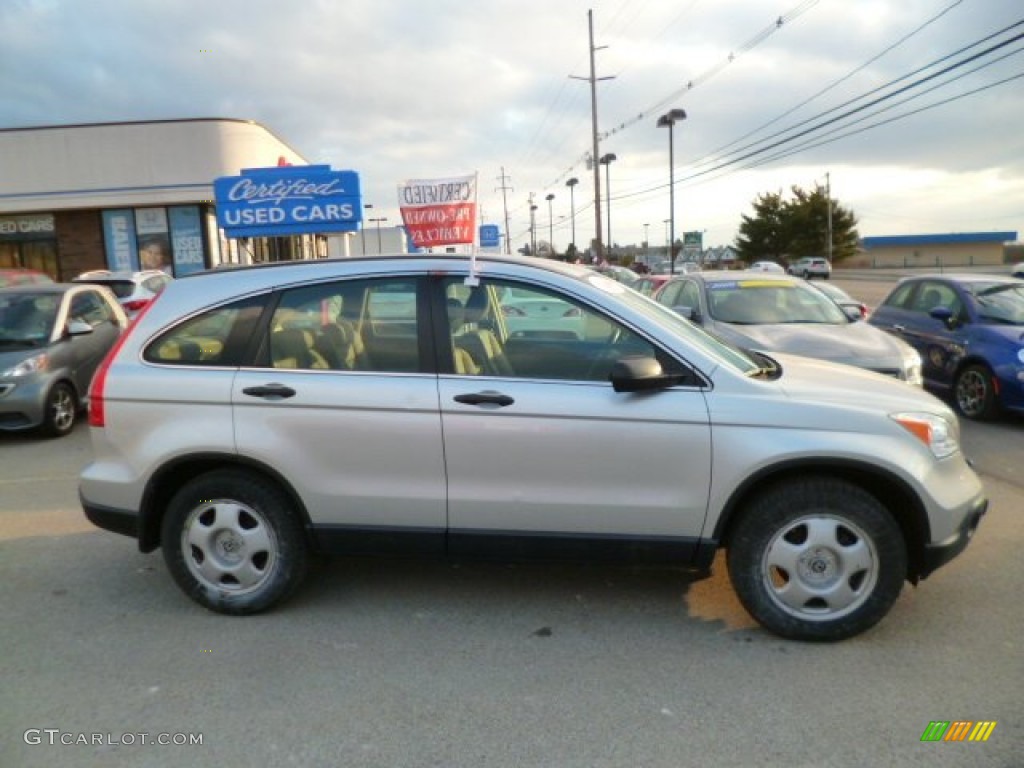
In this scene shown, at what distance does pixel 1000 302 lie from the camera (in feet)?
26.9

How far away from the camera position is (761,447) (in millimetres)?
3223

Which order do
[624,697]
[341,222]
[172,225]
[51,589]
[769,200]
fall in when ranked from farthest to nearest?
1. [769,200]
2. [172,225]
3. [341,222]
4. [51,589]
5. [624,697]

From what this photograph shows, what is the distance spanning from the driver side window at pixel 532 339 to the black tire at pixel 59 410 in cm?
621

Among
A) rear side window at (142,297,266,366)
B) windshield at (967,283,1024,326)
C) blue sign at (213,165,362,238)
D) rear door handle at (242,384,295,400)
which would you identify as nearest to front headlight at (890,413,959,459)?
rear door handle at (242,384,295,400)

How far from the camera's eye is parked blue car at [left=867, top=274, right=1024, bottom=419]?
7.46 metres

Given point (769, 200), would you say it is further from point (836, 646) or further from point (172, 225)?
point (836, 646)

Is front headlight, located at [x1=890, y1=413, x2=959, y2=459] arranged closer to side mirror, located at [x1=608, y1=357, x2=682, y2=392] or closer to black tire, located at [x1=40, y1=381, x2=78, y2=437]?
side mirror, located at [x1=608, y1=357, x2=682, y2=392]

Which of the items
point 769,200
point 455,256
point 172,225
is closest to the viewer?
point 455,256

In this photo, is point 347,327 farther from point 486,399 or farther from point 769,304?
point 769,304

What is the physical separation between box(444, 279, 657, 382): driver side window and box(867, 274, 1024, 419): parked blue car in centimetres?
585

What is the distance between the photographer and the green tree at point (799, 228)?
73.5 meters

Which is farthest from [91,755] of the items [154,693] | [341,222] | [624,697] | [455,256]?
[341,222]

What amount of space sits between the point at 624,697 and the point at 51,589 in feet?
10.5

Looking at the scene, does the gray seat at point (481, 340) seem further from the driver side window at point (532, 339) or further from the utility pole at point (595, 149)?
the utility pole at point (595, 149)
